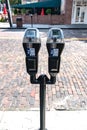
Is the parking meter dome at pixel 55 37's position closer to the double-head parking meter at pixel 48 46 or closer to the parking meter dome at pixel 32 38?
the double-head parking meter at pixel 48 46

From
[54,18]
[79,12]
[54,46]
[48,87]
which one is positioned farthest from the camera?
[79,12]

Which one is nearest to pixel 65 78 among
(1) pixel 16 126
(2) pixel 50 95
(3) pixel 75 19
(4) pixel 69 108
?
(2) pixel 50 95

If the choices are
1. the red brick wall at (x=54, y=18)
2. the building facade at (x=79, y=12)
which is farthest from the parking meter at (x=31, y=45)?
the building facade at (x=79, y=12)

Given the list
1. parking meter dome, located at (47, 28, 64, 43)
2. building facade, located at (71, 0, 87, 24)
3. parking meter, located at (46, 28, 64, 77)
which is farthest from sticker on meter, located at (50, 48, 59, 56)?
building facade, located at (71, 0, 87, 24)

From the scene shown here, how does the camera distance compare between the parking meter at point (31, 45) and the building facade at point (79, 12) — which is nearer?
the parking meter at point (31, 45)

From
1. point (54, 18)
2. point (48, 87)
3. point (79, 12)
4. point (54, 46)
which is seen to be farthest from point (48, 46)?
point (79, 12)

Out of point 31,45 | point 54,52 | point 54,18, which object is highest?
point 31,45

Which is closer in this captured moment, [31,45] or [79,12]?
[31,45]

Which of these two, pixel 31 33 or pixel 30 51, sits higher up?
pixel 31 33

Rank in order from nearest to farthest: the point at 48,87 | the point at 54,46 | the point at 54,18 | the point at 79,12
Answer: the point at 54,46 < the point at 48,87 < the point at 54,18 < the point at 79,12

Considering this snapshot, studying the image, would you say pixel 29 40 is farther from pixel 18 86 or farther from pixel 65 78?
pixel 65 78

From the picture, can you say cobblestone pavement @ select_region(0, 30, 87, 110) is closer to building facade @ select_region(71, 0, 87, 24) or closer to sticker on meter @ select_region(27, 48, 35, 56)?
sticker on meter @ select_region(27, 48, 35, 56)

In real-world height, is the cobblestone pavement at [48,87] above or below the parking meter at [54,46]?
below

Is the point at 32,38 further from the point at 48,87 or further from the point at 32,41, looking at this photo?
the point at 48,87
